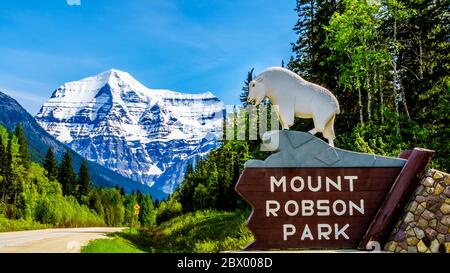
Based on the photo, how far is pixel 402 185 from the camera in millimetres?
7801

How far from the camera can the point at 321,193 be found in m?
7.77

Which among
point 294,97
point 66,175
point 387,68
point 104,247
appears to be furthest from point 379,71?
point 66,175

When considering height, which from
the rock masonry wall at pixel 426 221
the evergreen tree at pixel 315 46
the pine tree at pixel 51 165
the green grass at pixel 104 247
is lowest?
the green grass at pixel 104 247

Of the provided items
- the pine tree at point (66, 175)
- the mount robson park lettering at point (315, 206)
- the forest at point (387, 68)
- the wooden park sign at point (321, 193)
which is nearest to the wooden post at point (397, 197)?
the wooden park sign at point (321, 193)

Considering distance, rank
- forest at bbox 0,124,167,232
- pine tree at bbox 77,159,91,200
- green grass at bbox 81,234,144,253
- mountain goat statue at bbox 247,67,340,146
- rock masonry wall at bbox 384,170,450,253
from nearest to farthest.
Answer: rock masonry wall at bbox 384,170,450,253, mountain goat statue at bbox 247,67,340,146, green grass at bbox 81,234,144,253, forest at bbox 0,124,167,232, pine tree at bbox 77,159,91,200

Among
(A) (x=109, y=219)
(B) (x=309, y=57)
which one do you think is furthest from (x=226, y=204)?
(A) (x=109, y=219)

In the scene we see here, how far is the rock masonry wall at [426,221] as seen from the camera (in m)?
7.53

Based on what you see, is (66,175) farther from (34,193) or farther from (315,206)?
(315,206)

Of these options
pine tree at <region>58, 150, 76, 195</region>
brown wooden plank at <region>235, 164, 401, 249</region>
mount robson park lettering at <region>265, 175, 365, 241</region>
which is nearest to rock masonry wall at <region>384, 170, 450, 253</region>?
brown wooden plank at <region>235, 164, 401, 249</region>

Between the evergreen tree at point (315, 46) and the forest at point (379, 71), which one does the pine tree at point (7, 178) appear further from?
the evergreen tree at point (315, 46)

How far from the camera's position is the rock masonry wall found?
7.53 meters

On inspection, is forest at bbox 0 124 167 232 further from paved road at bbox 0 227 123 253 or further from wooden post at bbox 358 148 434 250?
wooden post at bbox 358 148 434 250

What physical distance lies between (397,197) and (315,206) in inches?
53.4

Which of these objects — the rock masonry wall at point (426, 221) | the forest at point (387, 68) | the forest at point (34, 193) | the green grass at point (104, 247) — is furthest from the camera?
the forest at point (34, 193)
